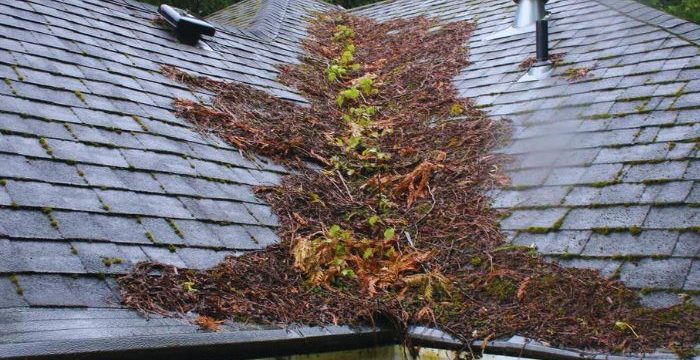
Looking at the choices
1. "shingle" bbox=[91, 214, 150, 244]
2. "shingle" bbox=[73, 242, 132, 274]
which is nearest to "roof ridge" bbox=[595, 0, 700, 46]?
"shingle" bbox=[91, 214, 150, 244]

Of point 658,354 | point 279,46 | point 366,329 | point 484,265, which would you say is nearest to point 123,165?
point 366,329

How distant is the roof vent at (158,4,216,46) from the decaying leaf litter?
101 cm

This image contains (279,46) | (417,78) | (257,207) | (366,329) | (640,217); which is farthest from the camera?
(279,46)

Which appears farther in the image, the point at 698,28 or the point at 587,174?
the point at 698,28

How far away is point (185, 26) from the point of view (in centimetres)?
619

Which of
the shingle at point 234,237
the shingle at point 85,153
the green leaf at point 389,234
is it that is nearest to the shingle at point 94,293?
the shingle at point 234,237

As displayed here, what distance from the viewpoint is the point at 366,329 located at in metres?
3.12

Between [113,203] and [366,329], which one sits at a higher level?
[113,203]

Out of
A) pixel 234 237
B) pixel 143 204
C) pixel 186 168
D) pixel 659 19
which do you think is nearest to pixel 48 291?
pixel 143 204

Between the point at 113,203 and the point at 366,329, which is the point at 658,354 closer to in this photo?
the point at 366,329

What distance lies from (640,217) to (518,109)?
2.02 metres

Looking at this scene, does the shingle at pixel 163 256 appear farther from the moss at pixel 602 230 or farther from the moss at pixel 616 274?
the moss at pixel 602 230

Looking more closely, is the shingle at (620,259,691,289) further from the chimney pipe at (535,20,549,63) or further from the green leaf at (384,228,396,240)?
the chimney pipe at (535,20,549,63)

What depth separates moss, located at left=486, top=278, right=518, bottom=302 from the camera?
10.5 feet
